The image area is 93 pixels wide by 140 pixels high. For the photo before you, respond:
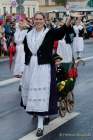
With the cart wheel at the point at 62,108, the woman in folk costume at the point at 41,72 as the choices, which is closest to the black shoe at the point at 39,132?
the woman in folk costume at the point at 41,72

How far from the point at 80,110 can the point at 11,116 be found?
1.26 m

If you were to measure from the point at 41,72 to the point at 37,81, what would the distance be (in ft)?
0.46

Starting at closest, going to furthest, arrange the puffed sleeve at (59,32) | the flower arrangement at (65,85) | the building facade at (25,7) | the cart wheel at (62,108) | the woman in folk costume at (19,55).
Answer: the puffed sleeve at (59,32) → the flower arrangement at (65,85) → the cart wheel at (62,108) → the woman in folk costume at (19,55) → the building facade at (25,7)

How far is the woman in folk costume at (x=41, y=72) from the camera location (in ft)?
27.8

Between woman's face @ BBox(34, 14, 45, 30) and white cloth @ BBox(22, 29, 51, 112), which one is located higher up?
woman's face @ BBox(34, 14, 45, 30)

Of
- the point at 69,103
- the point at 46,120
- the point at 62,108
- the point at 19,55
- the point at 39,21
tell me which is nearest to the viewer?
the point at 39,21

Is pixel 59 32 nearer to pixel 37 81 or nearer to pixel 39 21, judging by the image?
pixel 39 21

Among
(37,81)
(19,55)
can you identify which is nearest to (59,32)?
(37,81)

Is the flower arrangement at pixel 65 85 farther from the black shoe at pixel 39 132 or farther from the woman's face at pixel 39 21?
the woman's face at pixel 39 21

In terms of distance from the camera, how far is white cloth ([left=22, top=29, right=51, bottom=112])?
849 centimetres

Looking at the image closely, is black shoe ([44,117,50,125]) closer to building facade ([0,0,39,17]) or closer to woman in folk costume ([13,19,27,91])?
woman in folk costume ([13,19,27,91])

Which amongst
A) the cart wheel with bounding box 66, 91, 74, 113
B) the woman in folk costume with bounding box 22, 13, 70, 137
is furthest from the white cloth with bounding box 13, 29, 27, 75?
the woman in folk costume with bounding box 22, 13, 70, 137

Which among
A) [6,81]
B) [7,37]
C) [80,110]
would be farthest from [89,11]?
[80,110]

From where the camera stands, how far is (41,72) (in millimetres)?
8500
